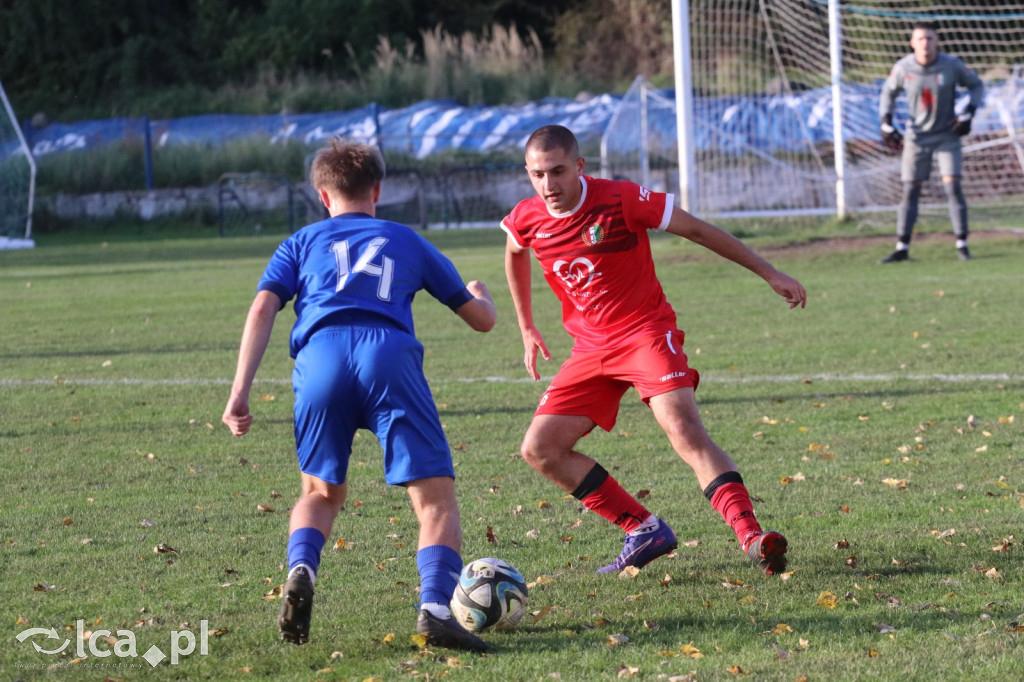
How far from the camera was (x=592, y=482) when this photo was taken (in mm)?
4531

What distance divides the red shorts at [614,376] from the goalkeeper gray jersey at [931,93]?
10.1m

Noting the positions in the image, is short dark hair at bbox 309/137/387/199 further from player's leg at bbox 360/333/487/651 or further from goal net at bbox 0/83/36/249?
goal net at bbox 0/83/36/249

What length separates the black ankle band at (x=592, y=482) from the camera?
4.53 metres

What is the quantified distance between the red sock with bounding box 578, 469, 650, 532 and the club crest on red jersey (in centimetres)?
80

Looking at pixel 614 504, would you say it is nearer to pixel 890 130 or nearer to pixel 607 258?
pixel 607 258

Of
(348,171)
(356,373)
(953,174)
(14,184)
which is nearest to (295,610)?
(356,373)

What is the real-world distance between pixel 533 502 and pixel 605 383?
0.89 m

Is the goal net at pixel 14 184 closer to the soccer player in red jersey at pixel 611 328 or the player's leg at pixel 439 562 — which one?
the soccer player in red jersey at pixel 611 328

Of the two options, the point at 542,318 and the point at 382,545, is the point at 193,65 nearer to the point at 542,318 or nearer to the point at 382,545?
the point at 542,318

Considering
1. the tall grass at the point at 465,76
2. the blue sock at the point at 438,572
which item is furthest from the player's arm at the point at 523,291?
the tall grass at the point at 465,76

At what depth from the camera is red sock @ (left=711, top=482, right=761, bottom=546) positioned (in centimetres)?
420

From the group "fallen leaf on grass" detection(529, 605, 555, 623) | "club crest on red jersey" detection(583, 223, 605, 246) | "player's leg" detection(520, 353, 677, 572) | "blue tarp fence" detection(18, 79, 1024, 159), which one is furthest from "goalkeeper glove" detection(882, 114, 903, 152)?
"fallen leaf on grass" detection(529, 605, 555, 623)

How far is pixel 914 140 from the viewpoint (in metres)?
13.9

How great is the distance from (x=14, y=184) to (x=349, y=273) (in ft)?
73.9
